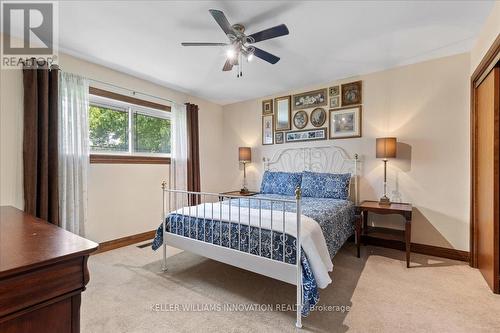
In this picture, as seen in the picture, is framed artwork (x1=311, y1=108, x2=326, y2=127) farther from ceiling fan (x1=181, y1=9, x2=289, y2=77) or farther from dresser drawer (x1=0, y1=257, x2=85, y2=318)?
dresser drawer (x1=0, y1=257, x2=85, y2=318)

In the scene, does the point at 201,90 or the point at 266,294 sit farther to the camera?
the point at 201,90

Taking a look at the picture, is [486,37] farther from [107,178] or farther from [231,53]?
[107,178]

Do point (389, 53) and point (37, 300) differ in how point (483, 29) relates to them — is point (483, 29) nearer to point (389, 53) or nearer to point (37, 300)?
point (389, 53)

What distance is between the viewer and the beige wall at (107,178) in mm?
2461

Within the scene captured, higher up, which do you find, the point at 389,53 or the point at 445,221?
the point at 389,53

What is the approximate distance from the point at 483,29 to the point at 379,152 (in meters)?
1.54

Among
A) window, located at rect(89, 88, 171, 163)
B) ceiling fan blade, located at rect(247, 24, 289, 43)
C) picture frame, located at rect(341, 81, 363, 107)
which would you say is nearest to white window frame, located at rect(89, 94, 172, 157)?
window, located at rect(89, 88, 171, 163)

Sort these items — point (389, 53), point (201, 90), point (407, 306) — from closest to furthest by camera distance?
point (407, 306)
point (389, 53)
point (201, 90)

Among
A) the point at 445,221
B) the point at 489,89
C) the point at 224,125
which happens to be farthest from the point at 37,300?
the point at 224,125

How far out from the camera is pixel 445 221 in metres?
2.97

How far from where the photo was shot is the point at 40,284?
0.81m

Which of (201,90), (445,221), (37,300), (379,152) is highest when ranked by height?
(201,90)

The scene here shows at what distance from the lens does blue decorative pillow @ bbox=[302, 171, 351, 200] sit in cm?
332

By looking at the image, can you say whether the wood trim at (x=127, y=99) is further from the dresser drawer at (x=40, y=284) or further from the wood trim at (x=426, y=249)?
the wood trim at (x=426, y=249)
